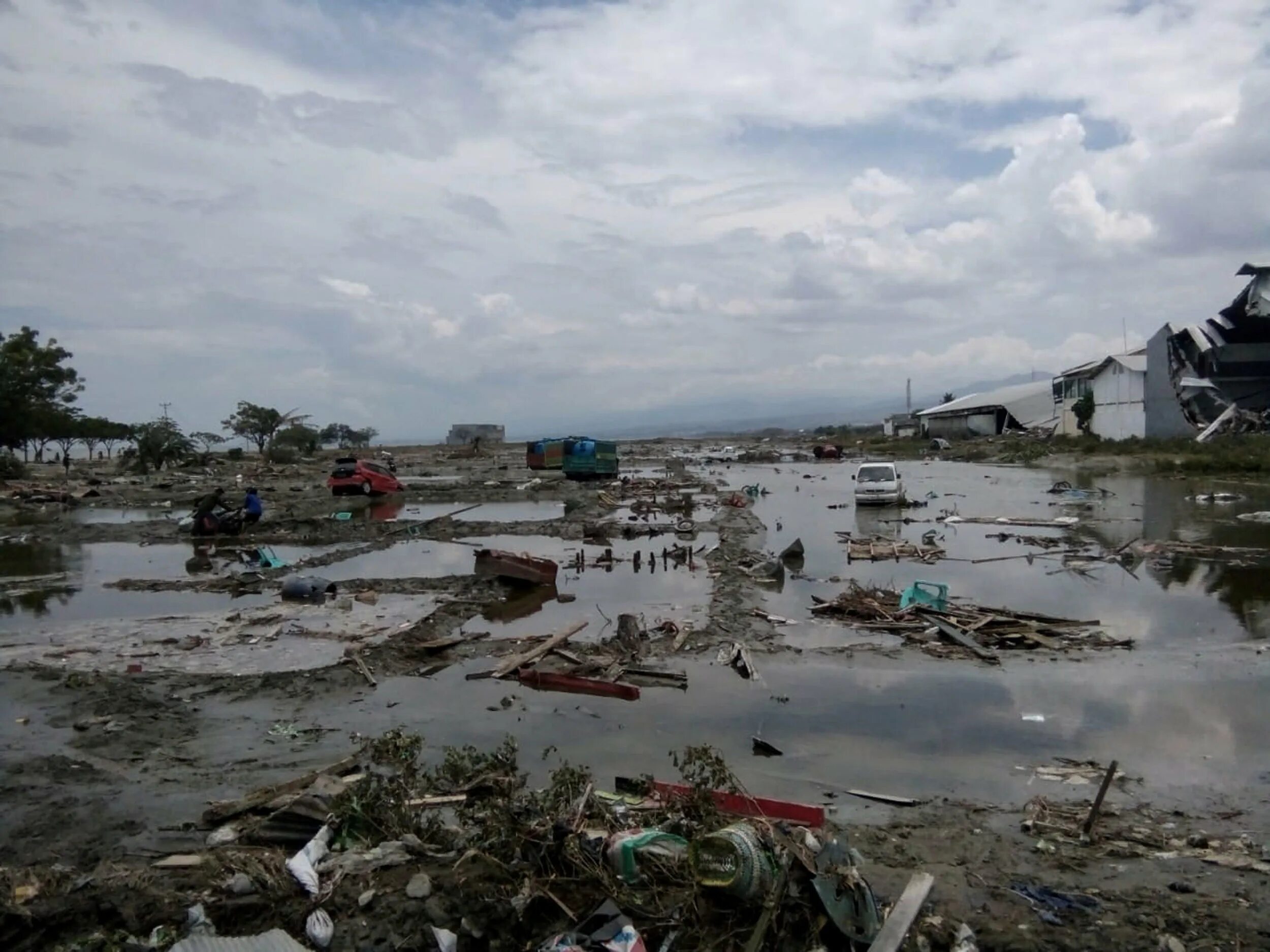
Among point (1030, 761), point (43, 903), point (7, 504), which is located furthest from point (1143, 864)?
point (7, 504)

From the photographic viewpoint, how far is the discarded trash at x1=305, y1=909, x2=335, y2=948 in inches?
210

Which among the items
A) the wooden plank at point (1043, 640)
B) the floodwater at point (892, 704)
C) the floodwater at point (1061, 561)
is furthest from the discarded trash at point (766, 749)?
the wooden plank at point (1043, 640)

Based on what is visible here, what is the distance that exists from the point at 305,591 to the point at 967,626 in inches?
475

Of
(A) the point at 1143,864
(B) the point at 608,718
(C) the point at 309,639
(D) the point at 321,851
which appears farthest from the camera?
(C) the point at 309,639

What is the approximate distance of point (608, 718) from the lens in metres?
10.8

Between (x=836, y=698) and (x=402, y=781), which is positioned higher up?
(x=402, y=781)

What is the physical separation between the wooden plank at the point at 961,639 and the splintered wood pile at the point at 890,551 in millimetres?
6824

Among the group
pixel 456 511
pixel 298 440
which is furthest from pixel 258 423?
pixel 456 511

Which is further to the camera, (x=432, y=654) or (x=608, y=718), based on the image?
(x=432, y=654)

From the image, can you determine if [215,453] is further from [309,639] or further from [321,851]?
[321,851]

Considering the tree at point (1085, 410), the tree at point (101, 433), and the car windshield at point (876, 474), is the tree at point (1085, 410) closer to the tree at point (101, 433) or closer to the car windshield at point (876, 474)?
the car windshield at point (876, 474)

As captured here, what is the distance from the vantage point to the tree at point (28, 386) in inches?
2083

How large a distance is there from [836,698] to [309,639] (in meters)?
8.42

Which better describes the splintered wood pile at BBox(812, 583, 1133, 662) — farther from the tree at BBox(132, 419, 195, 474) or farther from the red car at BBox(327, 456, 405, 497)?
the tree at BBox(132, 419, 195, 474)
